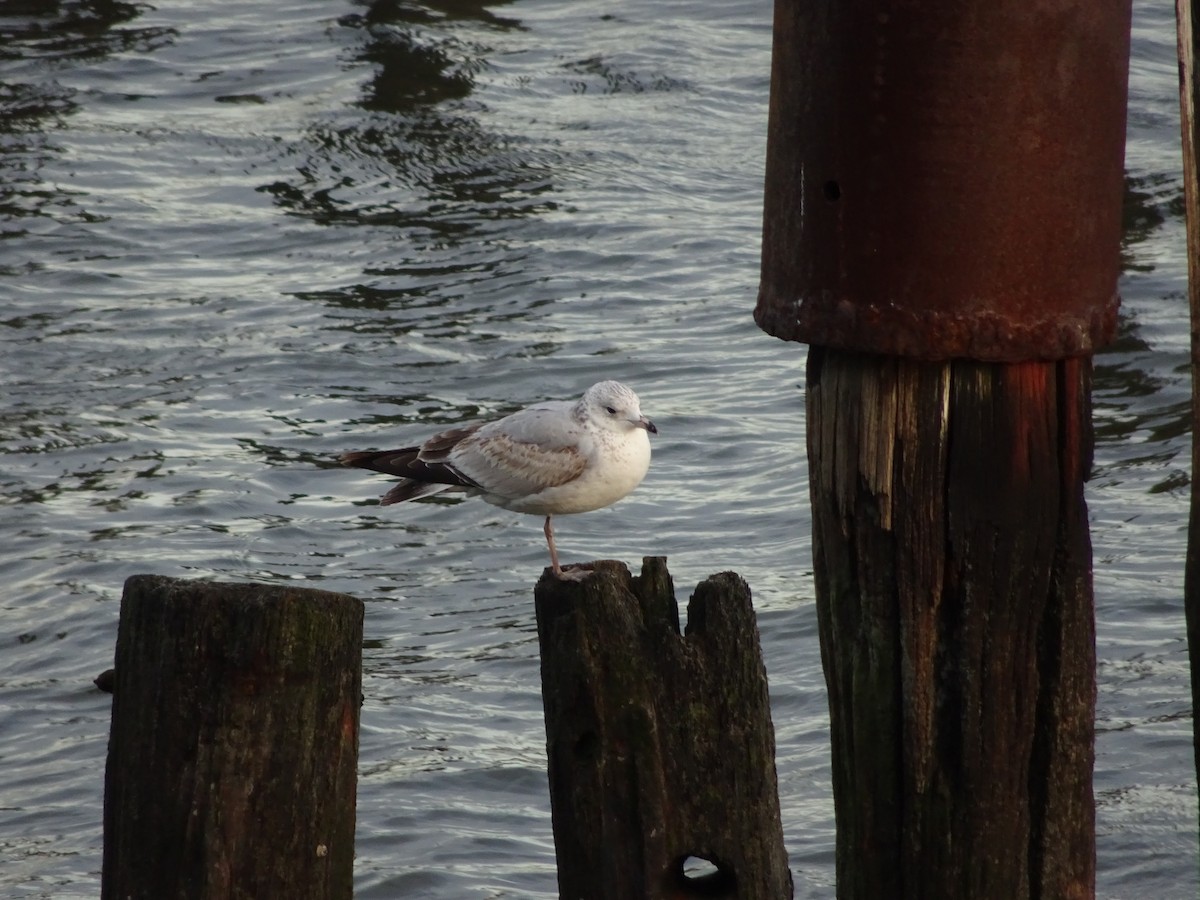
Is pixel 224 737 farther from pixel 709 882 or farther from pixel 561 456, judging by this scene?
pixel 561 456

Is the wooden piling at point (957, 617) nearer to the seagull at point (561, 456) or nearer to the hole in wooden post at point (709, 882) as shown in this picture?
the hole in wooden post at point (709, 882)

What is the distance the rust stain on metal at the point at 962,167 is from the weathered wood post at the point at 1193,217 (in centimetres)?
14

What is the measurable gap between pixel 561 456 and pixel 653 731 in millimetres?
1970

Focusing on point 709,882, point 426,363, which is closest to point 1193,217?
point 709,882

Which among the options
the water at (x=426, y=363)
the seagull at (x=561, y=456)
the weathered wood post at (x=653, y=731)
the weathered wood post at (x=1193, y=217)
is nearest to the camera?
the weathered wood post at (x=1193, y=217)

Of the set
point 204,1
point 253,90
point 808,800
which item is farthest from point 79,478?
point 204,1

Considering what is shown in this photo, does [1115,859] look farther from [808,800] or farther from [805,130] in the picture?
[805,130]

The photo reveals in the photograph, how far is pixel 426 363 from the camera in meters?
10.7

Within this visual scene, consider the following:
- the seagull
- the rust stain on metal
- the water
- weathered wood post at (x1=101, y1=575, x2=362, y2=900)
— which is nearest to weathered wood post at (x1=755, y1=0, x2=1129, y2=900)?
the rust stain on metal

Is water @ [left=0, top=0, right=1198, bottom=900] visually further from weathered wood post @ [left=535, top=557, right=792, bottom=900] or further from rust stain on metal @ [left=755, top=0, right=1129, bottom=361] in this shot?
rust stain on metal @ [left=755, top=0, right=1129, bottom=361]

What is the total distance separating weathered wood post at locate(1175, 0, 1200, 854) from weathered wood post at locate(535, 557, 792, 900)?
2.81ft

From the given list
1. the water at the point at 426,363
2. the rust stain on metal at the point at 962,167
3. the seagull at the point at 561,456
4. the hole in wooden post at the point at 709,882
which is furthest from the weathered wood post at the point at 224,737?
the water at the point at 426,363

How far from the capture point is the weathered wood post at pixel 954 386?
3256mm

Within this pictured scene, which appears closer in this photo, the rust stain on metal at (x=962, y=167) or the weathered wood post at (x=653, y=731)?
the rust stain on metal at (x=962, y=167)
